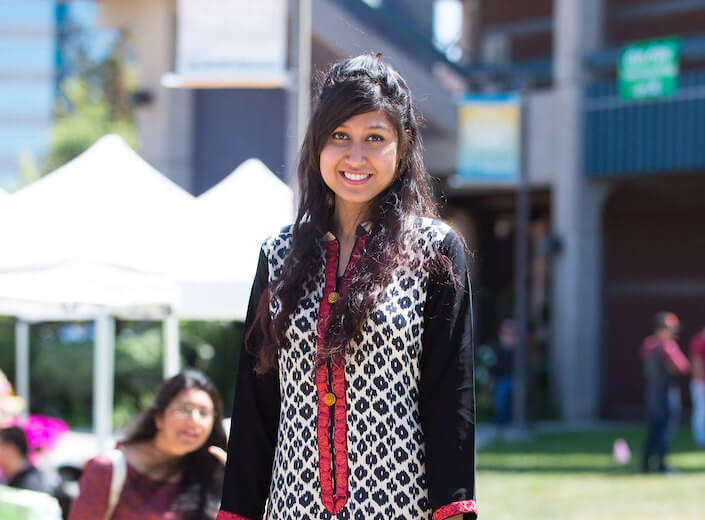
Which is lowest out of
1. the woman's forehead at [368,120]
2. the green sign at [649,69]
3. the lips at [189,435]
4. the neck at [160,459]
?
the neck at [160,459]

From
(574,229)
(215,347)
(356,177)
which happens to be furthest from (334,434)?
(574,229)

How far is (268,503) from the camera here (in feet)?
8.04

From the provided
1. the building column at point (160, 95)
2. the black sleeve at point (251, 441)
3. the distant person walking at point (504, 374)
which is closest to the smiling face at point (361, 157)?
the black sleeve at point (251, 441)

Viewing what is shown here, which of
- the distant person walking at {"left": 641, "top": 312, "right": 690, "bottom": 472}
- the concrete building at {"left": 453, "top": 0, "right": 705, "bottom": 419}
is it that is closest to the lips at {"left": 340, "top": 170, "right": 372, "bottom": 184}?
the distant person walking at {"left": 641, "top": 312, "right": 690, "bottom": 472}

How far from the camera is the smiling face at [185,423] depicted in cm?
419

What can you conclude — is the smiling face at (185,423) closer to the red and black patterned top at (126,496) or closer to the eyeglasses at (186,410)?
the eyeglasses at (186,410)

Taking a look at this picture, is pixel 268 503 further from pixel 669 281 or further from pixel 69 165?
pixel 669 281

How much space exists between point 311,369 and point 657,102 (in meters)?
16.9

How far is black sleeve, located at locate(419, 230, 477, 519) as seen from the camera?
2236mm

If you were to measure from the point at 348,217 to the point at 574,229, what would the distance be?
16.8 meters

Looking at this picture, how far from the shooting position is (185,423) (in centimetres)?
420

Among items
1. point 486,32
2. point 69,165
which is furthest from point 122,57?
point 69,165

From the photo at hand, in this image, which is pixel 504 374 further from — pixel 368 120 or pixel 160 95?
pixel 368 120

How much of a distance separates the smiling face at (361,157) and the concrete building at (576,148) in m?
13.5
